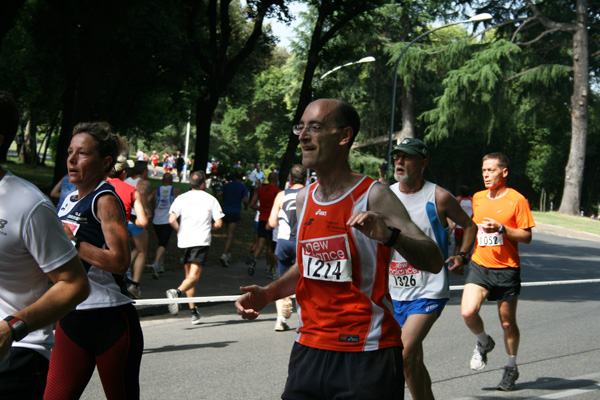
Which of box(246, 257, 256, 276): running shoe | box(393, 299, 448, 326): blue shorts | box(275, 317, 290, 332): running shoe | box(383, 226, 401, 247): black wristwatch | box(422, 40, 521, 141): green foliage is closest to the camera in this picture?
box(383, 226, 401, 247): black wristwatch

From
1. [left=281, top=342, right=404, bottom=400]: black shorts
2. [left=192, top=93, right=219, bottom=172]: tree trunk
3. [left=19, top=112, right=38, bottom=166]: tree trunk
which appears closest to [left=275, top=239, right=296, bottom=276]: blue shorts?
[left=281, top=342, right=404, bottom=400]: black shorts

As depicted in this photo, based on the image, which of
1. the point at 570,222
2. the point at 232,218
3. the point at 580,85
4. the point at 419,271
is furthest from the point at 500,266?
the point at 580,85

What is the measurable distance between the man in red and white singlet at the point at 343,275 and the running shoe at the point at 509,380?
3.40 metres

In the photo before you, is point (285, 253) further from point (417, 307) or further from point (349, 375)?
point (349, 375)

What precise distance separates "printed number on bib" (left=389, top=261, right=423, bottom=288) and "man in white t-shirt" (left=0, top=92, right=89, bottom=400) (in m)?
2.85

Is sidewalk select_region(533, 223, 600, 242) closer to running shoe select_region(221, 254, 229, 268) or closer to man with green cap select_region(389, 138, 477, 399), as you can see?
running shoe select_region(221, 254, 229, 268)

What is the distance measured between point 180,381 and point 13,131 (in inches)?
161

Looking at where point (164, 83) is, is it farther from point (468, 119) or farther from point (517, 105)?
point (517, 105)

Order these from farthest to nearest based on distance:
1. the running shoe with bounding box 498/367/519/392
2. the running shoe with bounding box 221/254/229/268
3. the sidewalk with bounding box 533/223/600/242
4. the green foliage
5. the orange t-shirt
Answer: the green foliage < the sidewalk with bounding box 533/223/600/242 < the running shoe with bounding box 221/254/229/268 < the orange t-shirt < the running shoe with bounding box 498/367/519/392

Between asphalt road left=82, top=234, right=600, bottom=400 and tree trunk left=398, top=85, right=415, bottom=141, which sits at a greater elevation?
tree trunk left=398, top=85, right=415, bottom=141

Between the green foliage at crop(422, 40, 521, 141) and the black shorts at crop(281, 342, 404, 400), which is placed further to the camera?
the green foliage at crop(422, 40, 521, 141)

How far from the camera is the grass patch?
3173 cm

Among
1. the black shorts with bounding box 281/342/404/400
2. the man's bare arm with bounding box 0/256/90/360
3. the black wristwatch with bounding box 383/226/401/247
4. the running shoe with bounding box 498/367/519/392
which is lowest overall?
the running shoe with bounding box 498/367/519/392

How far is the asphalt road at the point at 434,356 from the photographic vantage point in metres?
6.11
